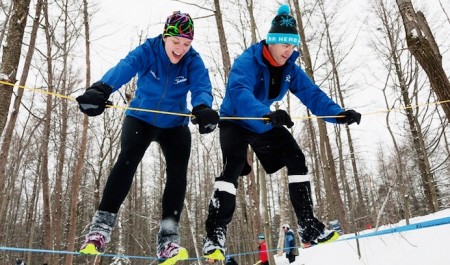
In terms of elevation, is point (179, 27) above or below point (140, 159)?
above

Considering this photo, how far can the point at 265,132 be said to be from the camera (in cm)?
312

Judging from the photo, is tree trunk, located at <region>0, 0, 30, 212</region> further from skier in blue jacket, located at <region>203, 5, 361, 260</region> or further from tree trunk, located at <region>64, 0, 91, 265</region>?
tree trunk, located at <region>64, 0, 91, 265</region>

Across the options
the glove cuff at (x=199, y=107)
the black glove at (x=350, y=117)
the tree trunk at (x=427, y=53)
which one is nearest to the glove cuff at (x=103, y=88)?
the glove cuff at (x=199, y=107)

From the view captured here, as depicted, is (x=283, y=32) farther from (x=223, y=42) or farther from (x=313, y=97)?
(x=223, y=42)

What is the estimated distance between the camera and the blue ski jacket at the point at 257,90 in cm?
283

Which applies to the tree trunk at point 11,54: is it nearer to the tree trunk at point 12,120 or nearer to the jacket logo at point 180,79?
the tree trunk at point 12,120

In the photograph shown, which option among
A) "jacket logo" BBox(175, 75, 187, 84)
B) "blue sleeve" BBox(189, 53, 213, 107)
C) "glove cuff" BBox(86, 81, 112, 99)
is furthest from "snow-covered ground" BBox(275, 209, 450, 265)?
"glove cuff" BBox(86, 81, 112, 99)

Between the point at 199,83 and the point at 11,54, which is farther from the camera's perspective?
the point at 11,54

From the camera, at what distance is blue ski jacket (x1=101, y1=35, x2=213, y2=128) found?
2979 millimetres

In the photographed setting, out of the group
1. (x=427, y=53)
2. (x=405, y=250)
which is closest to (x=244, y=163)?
(x=427, y=53)

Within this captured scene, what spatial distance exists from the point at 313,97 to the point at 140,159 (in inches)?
63.6

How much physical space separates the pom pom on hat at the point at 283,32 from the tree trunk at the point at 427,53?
7.63 ft

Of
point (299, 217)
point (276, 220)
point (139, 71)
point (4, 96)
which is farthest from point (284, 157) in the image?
point (276, 220)

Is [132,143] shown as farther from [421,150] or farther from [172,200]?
[421,150]
